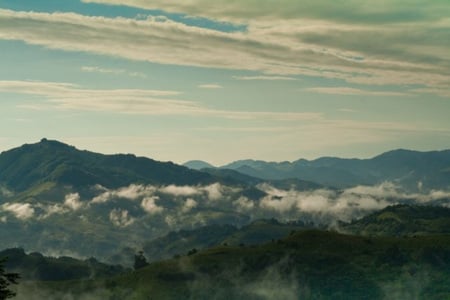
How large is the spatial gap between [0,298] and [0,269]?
6281 mm

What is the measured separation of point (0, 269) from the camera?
7275 centimetres

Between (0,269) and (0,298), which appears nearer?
(0,298)

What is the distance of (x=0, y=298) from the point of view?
67125 millimetres
